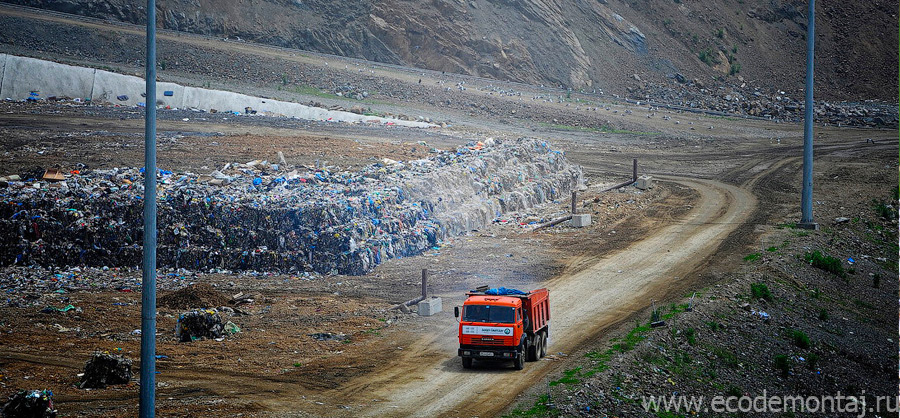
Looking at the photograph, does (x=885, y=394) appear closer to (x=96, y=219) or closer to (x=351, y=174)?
(x=351, y=174)

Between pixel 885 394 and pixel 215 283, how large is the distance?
17.8 metres

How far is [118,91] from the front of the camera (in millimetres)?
44688

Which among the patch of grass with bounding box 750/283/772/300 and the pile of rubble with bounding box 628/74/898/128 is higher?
the pile of rubble with bounding box 628/74/898/128

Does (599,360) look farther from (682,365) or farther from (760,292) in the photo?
(760,292)

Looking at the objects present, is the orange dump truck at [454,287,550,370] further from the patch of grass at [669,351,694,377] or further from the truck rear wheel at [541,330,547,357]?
the patch of grass at [669,351,694,377]

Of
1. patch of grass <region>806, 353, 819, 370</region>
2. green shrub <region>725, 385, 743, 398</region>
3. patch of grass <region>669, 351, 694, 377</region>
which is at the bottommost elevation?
green shrub <region>725, 385, 743, 398</region>

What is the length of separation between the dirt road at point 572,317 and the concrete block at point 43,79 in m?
32.0

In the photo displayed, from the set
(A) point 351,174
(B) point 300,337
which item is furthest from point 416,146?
(B) point 300,337

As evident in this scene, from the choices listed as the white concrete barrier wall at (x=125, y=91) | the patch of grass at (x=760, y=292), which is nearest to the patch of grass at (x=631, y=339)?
the patch of grass at (x=760, y=292)

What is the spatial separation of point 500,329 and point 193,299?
8.95 m

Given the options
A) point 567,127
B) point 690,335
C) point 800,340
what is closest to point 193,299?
point 690,335

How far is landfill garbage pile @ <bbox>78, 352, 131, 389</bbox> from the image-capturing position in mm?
15219

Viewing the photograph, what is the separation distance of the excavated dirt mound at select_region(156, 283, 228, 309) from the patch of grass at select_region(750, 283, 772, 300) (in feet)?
47.3

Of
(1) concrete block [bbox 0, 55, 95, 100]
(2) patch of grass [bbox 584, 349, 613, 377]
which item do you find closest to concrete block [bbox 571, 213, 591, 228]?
(2) patch of grass [bbox 584, 349, 613, 377]
